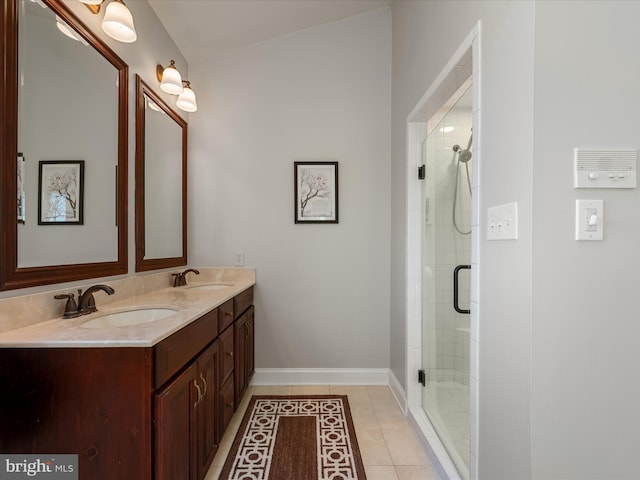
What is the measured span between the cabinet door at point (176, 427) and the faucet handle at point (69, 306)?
0.57 metres

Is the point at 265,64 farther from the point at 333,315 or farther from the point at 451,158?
the point at 333,315

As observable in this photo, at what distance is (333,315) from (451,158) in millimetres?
1565

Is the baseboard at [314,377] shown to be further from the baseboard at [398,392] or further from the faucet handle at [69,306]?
the faucet handle at [69,306]

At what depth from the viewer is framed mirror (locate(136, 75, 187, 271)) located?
2.04 m

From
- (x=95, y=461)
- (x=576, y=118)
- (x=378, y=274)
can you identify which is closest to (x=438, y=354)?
(x=378, y=274)

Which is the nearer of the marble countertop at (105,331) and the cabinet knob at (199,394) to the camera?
the marble countertop at (105,331)

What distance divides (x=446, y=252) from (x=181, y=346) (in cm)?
170

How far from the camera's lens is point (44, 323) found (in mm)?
1285

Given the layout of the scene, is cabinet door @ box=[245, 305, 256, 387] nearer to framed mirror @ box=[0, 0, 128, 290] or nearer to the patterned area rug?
the patterned area rug

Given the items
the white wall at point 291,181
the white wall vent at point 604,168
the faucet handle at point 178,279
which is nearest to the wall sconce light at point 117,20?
the white wall at point 291,181

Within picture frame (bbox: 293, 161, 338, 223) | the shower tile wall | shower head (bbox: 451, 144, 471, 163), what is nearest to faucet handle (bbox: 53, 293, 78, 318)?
picture frame (bbox: 293, 161, 338, 223)

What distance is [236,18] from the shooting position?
7.94 feet

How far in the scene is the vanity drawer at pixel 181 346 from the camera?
1.12 meters

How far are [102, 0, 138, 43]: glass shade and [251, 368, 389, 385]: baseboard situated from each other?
2.49m
